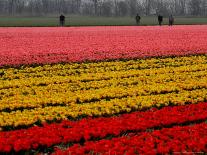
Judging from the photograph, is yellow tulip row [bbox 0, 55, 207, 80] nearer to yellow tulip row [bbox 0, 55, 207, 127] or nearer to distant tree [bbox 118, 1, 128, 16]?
yellow tulip row [bbox 0, 55, 207, 127]

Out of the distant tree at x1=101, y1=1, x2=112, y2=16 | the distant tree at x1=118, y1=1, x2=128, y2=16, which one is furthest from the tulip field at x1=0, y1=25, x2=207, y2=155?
the distant tree at x1=118, y1=1, x2=128, y2=16

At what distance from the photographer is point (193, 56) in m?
23.4

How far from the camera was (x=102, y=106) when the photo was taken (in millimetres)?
11617

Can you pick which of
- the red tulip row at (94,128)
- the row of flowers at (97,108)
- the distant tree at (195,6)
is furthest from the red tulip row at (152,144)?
the distant tree at (195,6)

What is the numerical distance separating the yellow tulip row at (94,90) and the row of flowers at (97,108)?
0.57m

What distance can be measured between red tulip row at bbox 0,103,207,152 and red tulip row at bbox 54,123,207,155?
0.46 meters

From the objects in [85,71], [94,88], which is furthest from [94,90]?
[85,71]

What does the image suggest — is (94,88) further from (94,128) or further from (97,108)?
(94,128)

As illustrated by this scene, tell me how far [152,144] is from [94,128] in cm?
155

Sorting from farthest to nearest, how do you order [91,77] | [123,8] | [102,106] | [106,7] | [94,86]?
[123,8]
[106,7]
[91,77]
[94,86]
[102,106]

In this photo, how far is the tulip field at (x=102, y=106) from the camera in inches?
332

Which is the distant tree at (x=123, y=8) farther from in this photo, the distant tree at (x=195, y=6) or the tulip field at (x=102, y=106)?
the tulip field at (x=102, y=106)

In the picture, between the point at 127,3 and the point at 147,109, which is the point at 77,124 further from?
the point at 127,3

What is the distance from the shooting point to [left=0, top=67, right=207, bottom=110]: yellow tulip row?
12.3 metres
